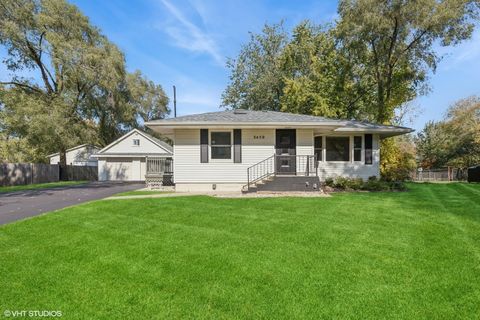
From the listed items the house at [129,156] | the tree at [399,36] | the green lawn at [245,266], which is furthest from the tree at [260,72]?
A: the green lawn at [245,266]

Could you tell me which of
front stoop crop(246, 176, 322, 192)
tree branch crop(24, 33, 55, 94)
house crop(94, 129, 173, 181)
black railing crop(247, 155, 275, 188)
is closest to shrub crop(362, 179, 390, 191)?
front stoop crop(246, 176, 322, 192)

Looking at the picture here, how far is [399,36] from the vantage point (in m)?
18.3

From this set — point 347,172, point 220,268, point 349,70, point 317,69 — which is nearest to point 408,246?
point 220,268

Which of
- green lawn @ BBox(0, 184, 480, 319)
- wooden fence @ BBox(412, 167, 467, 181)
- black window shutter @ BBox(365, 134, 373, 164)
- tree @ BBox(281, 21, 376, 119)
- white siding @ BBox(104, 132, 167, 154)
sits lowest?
green lawn @ BBox(0, 184, 480, 319)

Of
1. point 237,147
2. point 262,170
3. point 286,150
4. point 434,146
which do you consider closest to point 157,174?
point 237,147

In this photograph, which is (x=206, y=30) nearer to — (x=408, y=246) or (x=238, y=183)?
(x=238, y=183)

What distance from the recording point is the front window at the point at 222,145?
1284cm

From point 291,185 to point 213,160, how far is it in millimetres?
3432

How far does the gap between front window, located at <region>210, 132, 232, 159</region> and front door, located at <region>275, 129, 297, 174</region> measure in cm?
206

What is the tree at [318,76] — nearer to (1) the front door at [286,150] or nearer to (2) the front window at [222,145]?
(1) the front door at [286,150]

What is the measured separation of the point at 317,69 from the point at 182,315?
948 inches

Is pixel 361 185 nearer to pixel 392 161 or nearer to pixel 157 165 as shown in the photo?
pixel 392 161

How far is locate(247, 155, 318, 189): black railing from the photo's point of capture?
41.9 feet

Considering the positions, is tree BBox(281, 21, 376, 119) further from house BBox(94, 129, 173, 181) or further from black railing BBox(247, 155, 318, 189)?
house BBox(94, 129, 173, 181)
